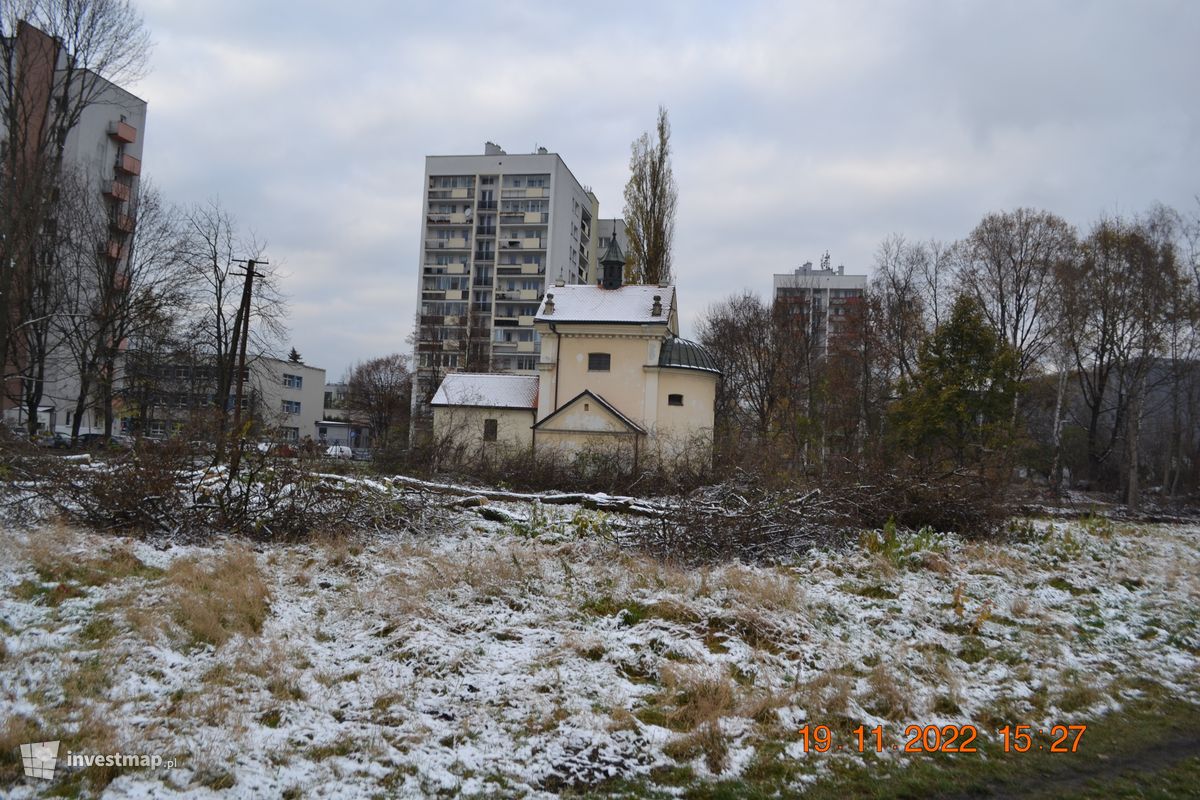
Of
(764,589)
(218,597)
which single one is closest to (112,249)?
(218,597)

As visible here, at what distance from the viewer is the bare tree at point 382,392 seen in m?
55.7

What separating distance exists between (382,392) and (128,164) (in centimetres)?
2212

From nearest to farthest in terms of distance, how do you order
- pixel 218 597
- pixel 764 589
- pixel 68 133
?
1. pixel 218 597
2. pixel 764 589
3. pixel 68 133

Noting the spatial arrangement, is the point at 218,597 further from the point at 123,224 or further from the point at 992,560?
the point at 123,224

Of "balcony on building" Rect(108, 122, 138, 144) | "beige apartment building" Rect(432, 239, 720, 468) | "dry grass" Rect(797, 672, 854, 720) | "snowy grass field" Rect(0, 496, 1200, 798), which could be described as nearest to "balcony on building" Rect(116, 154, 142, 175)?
"balcony on building" Rect(108, 122, 138, 144)

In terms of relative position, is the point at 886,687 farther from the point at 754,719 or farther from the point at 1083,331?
the point at 1083,331

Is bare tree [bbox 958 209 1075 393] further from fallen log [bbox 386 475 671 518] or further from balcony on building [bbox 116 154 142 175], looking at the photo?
balcony on building [bbox 116 154 142 175]

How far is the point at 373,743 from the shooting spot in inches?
196

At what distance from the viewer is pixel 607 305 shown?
35469mm

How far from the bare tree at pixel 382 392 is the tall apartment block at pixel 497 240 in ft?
18.3

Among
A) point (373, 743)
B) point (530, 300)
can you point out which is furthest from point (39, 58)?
point (530, 300)

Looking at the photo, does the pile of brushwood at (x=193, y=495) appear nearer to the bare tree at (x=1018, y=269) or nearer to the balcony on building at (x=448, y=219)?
the bare tree at (x=1018, y=269)

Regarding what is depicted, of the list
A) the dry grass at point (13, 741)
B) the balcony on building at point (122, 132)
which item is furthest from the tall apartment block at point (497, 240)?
the dry grass at point (13, 741)

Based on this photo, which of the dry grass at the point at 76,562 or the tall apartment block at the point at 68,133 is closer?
the dry grass at the point at 76,562
